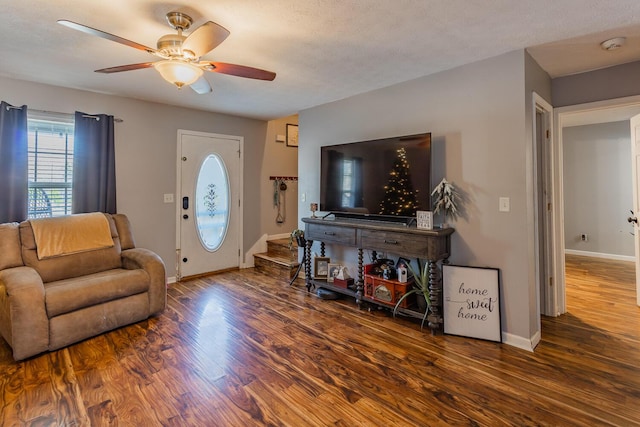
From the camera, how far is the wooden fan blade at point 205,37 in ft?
5.62

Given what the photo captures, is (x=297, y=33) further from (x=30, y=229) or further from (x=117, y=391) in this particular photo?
(x=30, y=229)

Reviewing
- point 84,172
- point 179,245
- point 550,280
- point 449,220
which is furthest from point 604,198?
point 84,172

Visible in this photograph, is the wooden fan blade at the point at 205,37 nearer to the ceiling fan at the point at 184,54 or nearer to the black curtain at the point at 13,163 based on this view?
the ceiling fan at the point at 184,54

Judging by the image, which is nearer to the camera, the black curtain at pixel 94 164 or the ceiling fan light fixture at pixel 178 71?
the ceiling fan light fixture at pixel 178 71

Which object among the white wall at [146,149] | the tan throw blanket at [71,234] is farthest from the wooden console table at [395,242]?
the tan throw blanket at [71,234]

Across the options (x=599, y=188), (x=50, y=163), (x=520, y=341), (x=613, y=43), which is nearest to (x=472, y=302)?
(x=520, y=341)

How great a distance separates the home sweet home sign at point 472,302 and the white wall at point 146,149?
347cm

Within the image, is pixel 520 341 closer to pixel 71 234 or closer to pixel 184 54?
pixel 184 54

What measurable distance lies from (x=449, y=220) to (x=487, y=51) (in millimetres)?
1427

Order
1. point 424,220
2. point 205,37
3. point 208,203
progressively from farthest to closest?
point 208,203 → point 424,220 → point 205,37

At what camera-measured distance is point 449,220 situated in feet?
9.72

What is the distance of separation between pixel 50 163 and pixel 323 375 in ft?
11.8

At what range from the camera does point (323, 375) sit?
7.09 ft

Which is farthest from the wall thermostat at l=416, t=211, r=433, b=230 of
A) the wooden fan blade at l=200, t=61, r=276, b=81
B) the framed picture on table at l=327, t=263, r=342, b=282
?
the wooden fan blade at l=200, t=61, r=276, b=81
